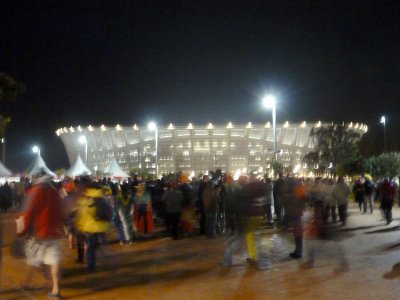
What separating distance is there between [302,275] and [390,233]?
6751mm

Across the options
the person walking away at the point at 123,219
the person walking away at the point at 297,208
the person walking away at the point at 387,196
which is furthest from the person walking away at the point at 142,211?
the person walking away at the point at 387,196

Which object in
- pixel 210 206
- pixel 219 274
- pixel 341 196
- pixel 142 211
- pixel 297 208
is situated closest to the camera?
pixel 219 274

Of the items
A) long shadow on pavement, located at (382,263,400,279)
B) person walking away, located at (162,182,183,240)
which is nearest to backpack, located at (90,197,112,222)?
long shadow on pavement, located at (382,263,400,279)

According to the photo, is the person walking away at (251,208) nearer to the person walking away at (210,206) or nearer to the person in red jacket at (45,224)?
the person in red jacket at (45,224)

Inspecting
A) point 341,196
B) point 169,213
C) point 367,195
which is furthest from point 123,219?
point 367,195

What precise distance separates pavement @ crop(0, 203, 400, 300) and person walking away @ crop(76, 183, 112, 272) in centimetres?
63

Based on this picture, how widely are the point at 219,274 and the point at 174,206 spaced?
213 inches

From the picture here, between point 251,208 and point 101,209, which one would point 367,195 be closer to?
point 251,208

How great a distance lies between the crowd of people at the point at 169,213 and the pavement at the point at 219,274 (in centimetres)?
34

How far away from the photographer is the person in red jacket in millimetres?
7449

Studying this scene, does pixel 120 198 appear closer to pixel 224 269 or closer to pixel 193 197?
pixel 193 197

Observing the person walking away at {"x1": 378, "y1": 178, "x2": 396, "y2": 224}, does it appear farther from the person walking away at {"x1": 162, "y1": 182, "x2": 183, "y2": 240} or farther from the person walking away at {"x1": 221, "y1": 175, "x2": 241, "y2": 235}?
the person walking away at {"x1": 221, "y1": 175, "x2": 241, "y2": 235}

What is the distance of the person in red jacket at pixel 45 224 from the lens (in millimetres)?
7449

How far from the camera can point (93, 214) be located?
32.0ft
